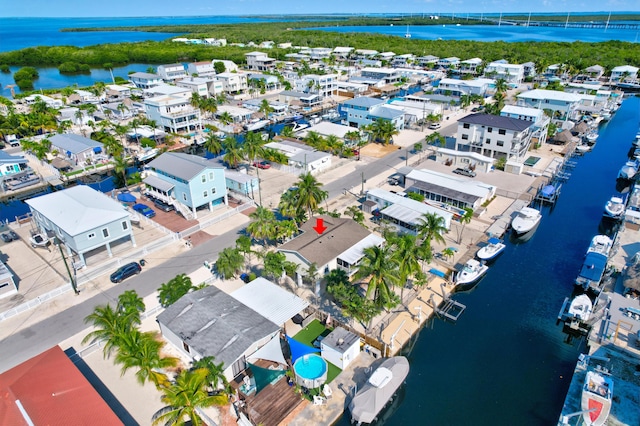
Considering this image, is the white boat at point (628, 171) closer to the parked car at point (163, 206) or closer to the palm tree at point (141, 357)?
the parked car at point (163, 206)

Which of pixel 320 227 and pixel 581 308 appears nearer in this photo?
pixel 581 308

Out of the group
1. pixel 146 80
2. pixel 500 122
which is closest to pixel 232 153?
pixel 500 122

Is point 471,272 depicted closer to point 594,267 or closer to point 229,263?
point 594,267

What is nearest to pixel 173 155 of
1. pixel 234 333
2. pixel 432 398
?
pixel 234 333

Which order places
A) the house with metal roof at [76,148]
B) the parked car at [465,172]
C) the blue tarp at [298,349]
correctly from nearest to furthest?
1. the blue tarp at [298,349]
2. the parked car at [465,172]
3. the house with metal roof at [76,148]

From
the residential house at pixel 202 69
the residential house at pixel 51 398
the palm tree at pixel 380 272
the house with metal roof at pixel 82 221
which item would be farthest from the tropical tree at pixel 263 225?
the residential house at pixel 202 69
